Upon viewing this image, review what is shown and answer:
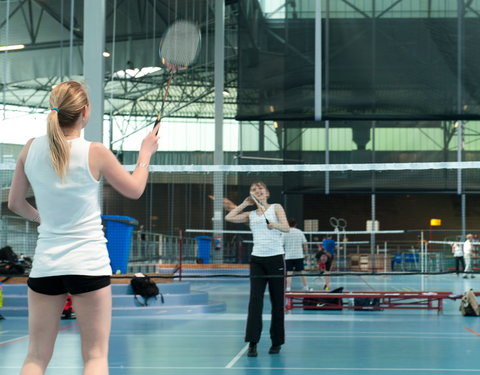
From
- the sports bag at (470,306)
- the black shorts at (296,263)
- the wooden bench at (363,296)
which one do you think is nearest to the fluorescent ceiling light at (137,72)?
the black shorts at (296,263)

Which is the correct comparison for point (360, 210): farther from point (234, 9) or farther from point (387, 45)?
point (387, 45)

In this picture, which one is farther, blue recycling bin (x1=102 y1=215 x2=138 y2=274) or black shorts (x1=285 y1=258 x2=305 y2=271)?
black shorts (x1=285 y1=258 x2=305 y2=271)

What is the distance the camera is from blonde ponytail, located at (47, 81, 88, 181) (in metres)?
2.84

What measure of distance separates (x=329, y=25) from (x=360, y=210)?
68.0ft

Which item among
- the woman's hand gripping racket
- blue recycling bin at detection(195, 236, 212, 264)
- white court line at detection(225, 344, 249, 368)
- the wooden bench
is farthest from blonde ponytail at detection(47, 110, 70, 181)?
blue recycling bin at detection(195, 236, 212, 264)

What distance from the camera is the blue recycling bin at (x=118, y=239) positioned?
37.7ft

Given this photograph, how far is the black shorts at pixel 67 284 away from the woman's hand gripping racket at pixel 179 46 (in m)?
4.11

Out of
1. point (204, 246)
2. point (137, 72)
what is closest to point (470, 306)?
point (204, 246)

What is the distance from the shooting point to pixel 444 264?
26.5 meters

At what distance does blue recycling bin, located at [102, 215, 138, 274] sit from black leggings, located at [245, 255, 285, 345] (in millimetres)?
5059

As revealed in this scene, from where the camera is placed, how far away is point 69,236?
2824 millimetres

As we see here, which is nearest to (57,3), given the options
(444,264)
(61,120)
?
(444,264)

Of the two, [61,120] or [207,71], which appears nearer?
[61,120]

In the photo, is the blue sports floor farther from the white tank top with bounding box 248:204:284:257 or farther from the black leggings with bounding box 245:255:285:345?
the white tank top with bounding box 248:204:284:257
